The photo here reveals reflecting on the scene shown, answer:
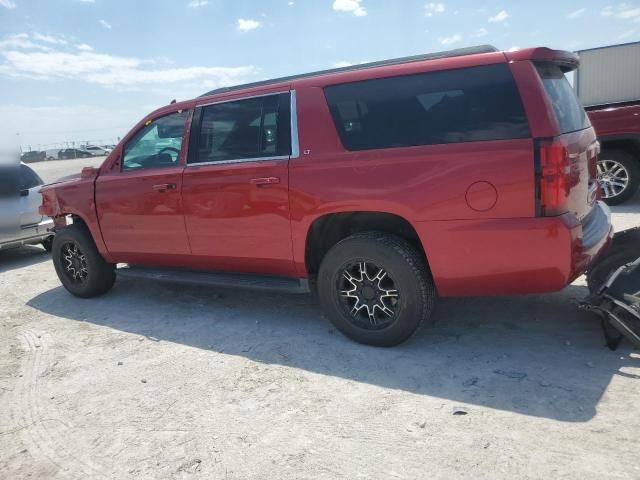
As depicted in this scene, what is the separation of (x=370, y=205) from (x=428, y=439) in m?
1.52

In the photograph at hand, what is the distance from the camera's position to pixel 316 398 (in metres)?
3.02

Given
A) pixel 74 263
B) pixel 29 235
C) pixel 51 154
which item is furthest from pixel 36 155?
pixel 74 263

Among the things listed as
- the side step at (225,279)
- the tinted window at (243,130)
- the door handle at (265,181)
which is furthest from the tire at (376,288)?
the tinted window at (243,130)

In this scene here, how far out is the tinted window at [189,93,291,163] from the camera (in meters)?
3.80

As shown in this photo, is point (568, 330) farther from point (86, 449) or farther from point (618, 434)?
point (86, 449)

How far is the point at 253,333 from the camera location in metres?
4.08

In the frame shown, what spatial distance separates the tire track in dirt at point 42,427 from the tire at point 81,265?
53.1 inches

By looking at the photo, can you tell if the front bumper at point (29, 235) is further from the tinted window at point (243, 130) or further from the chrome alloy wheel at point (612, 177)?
the chrome alloy wheel at point (612, 177)

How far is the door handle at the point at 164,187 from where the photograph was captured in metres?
4.32

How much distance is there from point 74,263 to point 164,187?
5.90ft

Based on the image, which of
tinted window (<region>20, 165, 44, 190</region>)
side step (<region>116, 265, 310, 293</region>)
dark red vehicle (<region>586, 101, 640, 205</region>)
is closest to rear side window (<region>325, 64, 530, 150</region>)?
side step (<region>116, 265, 310, 293</region>)

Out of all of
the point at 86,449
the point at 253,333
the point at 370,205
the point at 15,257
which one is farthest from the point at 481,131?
the point at 15,257

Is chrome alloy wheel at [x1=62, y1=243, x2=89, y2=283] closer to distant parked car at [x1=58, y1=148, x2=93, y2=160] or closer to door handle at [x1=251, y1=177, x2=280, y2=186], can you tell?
door handle at [x1=251, y1=177, x2=280, y2=186]

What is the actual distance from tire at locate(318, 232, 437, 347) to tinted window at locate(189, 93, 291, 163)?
3.10 feet
